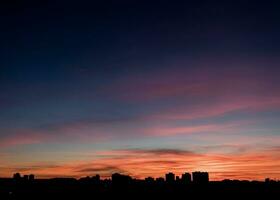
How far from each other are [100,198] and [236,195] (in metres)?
54.7

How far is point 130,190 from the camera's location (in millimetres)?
155375

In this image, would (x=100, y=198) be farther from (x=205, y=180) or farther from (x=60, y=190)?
(x=205, y=180)

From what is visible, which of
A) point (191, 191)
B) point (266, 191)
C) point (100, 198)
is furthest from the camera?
point (266, 191)

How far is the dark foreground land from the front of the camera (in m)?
142

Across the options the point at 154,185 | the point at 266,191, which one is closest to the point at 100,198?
the point at 154,185

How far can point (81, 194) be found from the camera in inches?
5782

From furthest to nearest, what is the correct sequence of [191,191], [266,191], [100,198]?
[266,191] < [191,191] < [100,198]

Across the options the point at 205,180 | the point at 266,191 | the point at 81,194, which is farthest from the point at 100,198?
the point at 266,191

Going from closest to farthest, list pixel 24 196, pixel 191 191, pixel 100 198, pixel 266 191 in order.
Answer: pixel 24 196
pixel 100 198
pixel 191 191
pixel 266 191

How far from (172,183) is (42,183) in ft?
173

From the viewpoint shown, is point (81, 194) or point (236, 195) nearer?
point (81, 194)

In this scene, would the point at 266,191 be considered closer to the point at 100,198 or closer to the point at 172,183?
the point at 172,183

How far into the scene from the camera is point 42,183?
14938 cm

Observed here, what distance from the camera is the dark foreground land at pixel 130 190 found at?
142375 millimetres
